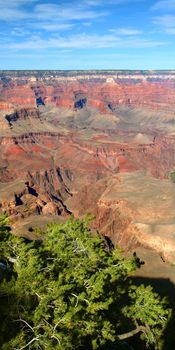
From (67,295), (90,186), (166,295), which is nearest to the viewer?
(67,295)

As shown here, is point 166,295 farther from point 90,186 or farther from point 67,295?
point 90,186

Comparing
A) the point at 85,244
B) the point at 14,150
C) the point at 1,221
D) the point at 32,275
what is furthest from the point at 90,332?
the point at 14,150

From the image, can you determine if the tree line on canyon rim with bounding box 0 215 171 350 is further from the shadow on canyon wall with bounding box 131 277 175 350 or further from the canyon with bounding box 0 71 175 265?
the canyon with bounding box 0 71 175 265

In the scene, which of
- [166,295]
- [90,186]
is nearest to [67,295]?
[166,295]

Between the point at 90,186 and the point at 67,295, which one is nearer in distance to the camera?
the point at 67,295

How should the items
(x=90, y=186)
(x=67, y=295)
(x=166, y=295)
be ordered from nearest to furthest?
(x=67, y=295) → (x=166, y=295) → (x=90, y=186)

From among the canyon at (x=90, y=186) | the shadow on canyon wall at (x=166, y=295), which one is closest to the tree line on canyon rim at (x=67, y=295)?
the shadow on canyon wall at (x=166, y=295)

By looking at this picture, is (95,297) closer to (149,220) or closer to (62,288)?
(62,288)

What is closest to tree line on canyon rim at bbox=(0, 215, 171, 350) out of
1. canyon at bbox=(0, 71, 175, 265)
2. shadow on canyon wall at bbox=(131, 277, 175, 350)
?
shadow on canyon wall at bbox=(131, 277, 175, 350)
